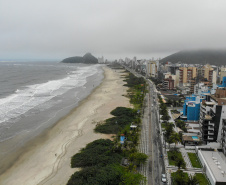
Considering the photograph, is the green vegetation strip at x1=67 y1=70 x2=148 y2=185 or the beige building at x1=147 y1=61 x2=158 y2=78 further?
the beige building at x1=147 y1=61 x2=158 y2=78

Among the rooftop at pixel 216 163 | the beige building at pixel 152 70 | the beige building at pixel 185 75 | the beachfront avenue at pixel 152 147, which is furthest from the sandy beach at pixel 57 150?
the beige building at pixel 152 70

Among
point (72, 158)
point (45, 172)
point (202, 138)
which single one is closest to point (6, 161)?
point (45, 172)

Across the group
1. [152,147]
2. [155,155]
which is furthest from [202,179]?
[152,147]

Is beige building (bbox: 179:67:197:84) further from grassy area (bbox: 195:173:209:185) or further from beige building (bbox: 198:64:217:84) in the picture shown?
grassy area (bbox: 195:173:209:185)

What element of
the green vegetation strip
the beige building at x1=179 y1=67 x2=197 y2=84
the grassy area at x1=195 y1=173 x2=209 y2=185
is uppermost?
the beige building at x1=179 y1=67 x2=197 y2=84

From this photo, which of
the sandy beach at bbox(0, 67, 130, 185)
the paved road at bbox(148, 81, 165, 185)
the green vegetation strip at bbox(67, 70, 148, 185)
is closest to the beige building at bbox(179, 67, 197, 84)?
the sandy beach at bbox(0, 67, 130, 185)

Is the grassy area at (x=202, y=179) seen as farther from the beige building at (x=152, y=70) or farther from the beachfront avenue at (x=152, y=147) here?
the beige building at (x=152, y=70)
